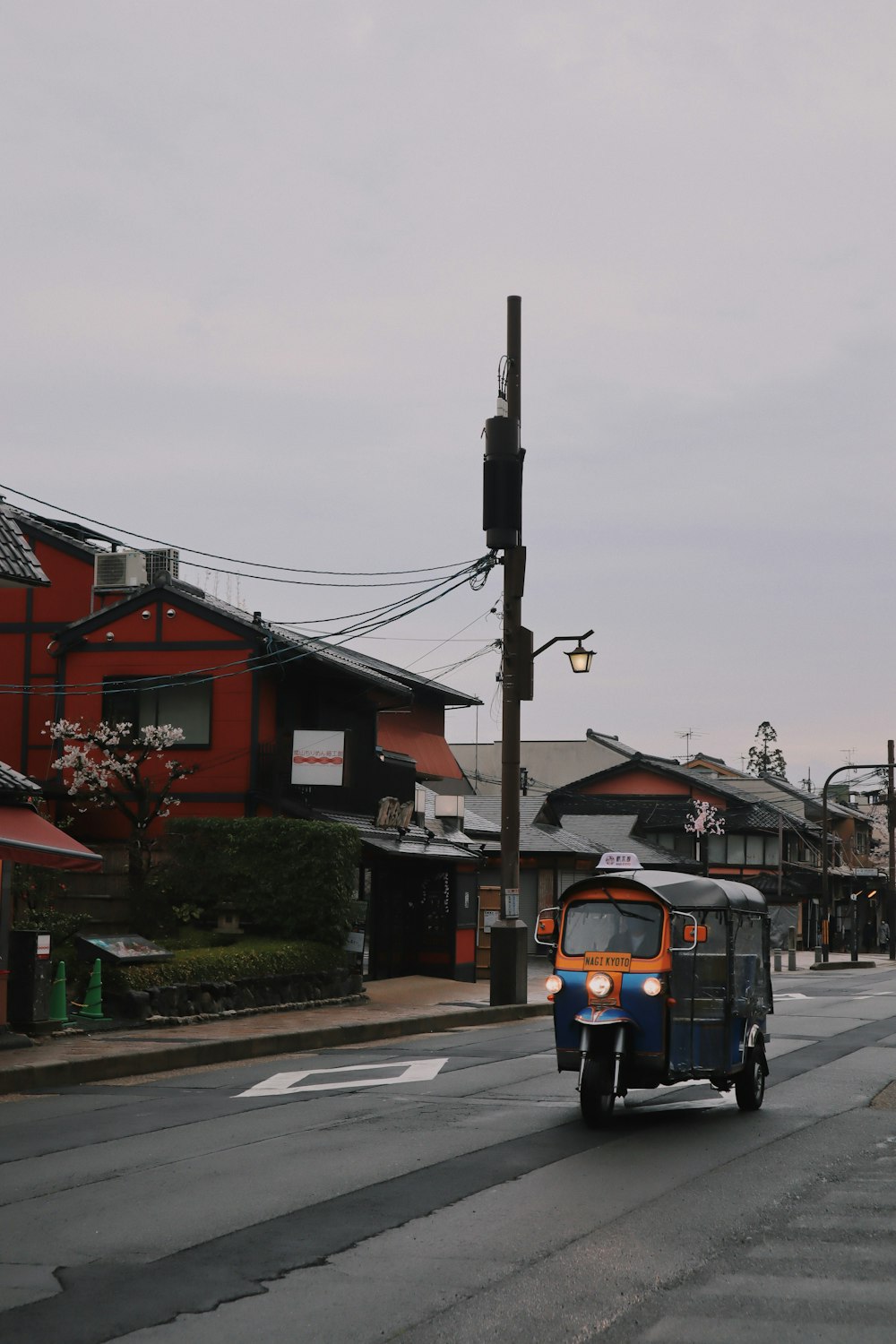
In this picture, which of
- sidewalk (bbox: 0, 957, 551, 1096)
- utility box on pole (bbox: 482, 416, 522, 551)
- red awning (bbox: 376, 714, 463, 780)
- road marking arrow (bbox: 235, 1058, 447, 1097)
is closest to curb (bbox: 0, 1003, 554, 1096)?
sidewalk (bbox: 0, 957, 551, 1096)

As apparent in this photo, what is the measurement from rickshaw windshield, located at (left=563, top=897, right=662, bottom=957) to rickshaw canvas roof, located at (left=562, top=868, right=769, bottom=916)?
152 mm

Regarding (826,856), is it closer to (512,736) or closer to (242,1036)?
(512,736)

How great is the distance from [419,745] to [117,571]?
9.69 meters

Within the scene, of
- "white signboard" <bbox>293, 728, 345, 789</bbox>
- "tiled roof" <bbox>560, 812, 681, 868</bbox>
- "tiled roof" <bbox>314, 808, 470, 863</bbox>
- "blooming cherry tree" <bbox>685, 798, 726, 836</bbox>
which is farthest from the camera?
"blooming cherry tree" <bbox>685, 798, 726, 836</bbox>

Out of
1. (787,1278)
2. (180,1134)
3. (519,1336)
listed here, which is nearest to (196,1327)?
(519,1336)

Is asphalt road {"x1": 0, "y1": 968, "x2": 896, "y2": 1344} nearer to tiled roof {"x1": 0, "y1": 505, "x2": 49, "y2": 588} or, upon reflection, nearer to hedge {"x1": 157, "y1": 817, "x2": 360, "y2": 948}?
tiled roof {"x1": 0, "y1": 505, "x2": 49, "y2": 588}

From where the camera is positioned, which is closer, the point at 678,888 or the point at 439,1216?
the point at 439,1216

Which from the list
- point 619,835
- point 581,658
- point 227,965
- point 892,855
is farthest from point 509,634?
point 892,855

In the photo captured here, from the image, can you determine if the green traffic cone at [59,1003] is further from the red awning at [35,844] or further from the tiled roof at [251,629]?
the tiled roof at [251,629]

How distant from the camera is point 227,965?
2273 centimetres

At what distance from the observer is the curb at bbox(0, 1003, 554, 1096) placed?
15.5 metres

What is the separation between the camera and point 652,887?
1274cm

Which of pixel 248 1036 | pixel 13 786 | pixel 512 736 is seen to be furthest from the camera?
pixel 512 736

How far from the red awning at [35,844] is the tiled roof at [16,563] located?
9.88 feet
